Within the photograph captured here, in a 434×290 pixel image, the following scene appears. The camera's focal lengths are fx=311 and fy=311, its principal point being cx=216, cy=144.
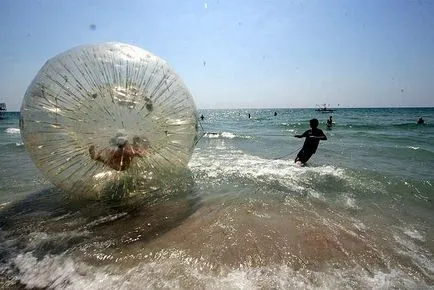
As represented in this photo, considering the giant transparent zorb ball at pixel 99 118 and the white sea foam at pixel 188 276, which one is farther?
the giant transparent zorb ball at pixel 99 118

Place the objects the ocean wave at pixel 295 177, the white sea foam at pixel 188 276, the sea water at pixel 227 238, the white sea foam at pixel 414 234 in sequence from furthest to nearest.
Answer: the ocean wave at pixel 295 177
the white sea foam at pixel 414 234
the sea water at pixel 227 238
the white sea foam at pixel 188 276

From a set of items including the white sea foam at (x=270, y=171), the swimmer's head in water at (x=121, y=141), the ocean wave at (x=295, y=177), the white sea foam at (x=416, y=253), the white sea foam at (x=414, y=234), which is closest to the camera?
the white sea foam at (x=416, y=253)

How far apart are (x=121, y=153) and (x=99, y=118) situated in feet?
1.72

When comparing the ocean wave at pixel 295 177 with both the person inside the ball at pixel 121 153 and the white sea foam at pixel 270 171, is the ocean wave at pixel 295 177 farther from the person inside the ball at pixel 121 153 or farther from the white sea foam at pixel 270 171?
the person inside the ball at pixel 121 153

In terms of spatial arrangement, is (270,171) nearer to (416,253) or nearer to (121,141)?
(416,253)

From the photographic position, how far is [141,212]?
451 centimetres

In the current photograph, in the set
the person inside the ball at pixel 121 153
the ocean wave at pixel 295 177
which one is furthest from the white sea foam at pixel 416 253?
the person inside the ball at pixel 121 153

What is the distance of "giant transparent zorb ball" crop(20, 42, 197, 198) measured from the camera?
388 cm

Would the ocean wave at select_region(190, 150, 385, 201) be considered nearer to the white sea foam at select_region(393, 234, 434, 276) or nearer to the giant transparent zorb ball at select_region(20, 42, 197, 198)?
the white sea foam at select_region(393, 234, 434, 276)

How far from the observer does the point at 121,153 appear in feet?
13.3

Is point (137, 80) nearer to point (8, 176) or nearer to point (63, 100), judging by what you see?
point (63, 100)

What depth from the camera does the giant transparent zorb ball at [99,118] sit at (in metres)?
3.88

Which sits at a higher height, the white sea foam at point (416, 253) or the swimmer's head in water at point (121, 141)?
the swimmer's head in water at point (121, 141)

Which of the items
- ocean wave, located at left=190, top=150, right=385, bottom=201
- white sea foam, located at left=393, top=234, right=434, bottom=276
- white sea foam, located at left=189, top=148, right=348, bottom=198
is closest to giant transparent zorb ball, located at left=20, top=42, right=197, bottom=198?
ocean wave, located at left=190, top=150, right=385, bottom=201
